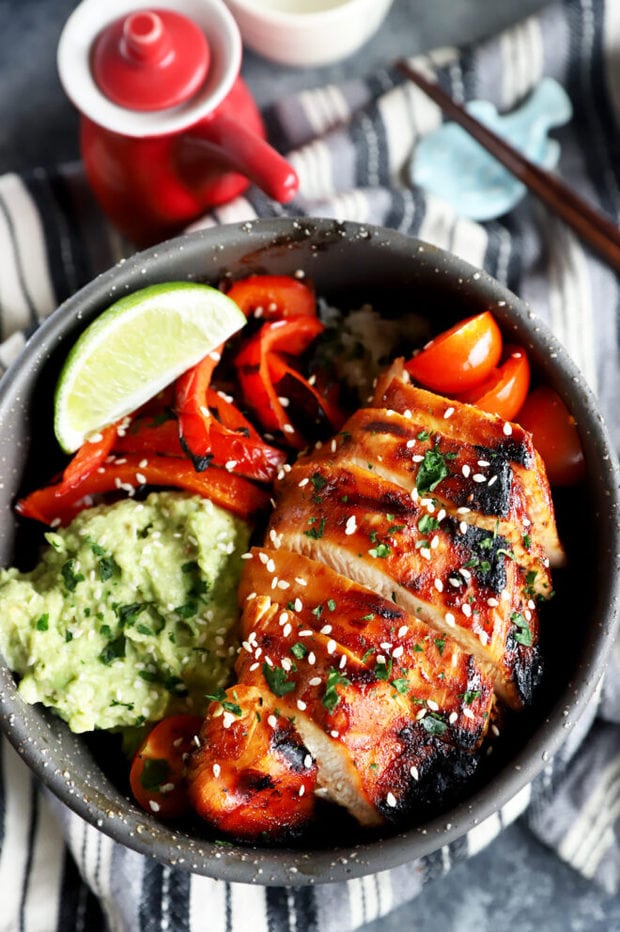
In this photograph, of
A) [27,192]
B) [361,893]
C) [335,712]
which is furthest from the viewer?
[27,192]

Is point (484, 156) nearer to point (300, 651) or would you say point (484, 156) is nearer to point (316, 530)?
point (316, 530)

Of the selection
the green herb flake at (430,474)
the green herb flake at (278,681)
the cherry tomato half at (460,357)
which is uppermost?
the cherry tomato half at (460,357)

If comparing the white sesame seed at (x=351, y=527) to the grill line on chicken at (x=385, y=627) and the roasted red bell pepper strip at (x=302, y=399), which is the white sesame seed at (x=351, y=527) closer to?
the grill line on chicken at (x=385, y=627)

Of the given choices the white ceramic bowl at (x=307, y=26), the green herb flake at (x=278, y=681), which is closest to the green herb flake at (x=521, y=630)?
the green herb flake at (x=278, y=681)

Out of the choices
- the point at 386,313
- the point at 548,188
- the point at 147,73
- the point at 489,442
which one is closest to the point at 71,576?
the point at 489,442

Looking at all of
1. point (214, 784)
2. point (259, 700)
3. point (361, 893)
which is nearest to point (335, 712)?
point (259, 700)

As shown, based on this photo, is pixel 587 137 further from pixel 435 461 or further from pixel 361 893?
pixel 361 893
